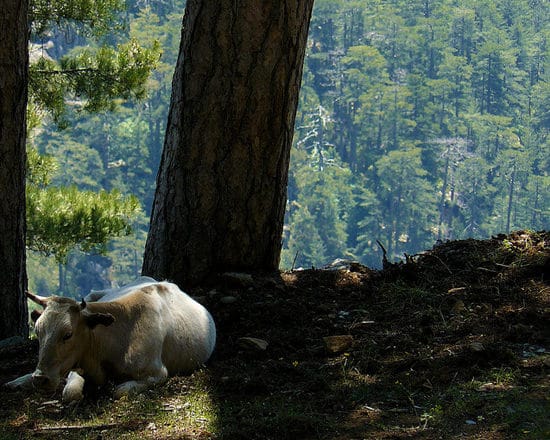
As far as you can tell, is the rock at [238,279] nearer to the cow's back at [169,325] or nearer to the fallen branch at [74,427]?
the cow's back at [169,325]

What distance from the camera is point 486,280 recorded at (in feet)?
12.7

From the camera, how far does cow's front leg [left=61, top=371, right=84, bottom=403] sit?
2951mm

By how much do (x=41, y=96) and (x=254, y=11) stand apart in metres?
5.99

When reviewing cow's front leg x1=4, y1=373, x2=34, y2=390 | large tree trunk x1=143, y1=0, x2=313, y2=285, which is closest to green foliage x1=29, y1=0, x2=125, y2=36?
large tree trunk x1=143, y1=0, x2=313, y2=285

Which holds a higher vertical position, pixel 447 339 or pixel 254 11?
pixel 254 11

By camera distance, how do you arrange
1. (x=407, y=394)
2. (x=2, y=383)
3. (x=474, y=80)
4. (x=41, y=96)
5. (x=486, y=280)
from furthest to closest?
(x=474, y=80), (x=41, y=96), (x=486, y=280), (x=2, y=383), (x=407, y=394)

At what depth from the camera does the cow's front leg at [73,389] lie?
2.95 meters

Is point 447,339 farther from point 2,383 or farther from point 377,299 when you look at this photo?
point 2,383

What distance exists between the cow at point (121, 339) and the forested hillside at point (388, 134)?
56.3 meters

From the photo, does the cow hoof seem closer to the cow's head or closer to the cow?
the cow

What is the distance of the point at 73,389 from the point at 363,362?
1.07 meters

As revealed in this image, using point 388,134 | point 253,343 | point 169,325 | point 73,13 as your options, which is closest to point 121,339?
point 169,325

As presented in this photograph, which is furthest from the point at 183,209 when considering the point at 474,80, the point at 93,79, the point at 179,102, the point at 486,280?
the point at 474,80

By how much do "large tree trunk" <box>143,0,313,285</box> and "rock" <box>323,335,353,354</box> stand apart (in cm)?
105
